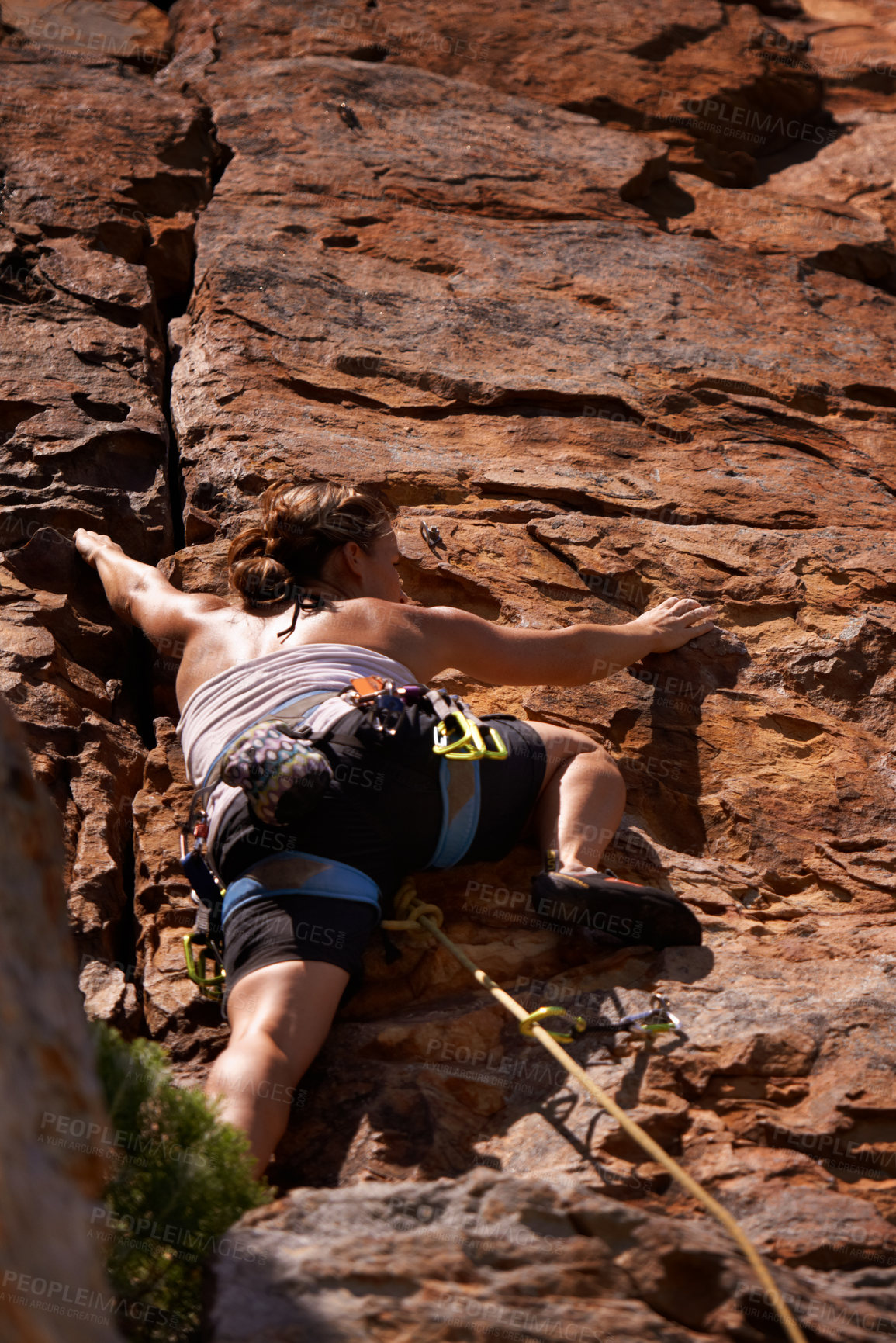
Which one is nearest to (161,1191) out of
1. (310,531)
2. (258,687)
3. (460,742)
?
(460,742)

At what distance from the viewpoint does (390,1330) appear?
1649 mm

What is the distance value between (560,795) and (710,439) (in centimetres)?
237

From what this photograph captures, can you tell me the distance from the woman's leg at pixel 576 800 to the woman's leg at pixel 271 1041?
69 centimetres

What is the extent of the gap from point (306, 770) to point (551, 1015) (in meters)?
0.79

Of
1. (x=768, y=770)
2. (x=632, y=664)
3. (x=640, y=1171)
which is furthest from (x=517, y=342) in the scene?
(x=640, y=1171)

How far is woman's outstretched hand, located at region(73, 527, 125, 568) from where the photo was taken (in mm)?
3926

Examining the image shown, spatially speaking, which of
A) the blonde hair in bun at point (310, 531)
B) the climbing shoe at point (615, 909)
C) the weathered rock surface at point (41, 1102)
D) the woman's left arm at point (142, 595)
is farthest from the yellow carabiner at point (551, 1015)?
the woman's left arm at point (142, 595)

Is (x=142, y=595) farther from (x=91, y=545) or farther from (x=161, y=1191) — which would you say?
(x=161, y=1191)

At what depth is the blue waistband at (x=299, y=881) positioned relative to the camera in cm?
266

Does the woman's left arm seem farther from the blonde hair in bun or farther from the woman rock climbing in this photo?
the blonde hair in bun

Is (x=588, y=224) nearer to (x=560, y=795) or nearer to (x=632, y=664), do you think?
(x=632, y=664)

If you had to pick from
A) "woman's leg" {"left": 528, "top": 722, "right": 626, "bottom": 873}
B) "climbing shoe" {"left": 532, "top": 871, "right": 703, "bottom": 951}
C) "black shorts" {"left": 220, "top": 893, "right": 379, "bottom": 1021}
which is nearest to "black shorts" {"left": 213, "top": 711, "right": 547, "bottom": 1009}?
"black shorts" {"left": 220, "top": 893, "right": 379, "bottom": 1021}

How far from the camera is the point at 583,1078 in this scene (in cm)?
234

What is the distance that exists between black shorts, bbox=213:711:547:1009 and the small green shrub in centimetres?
58
